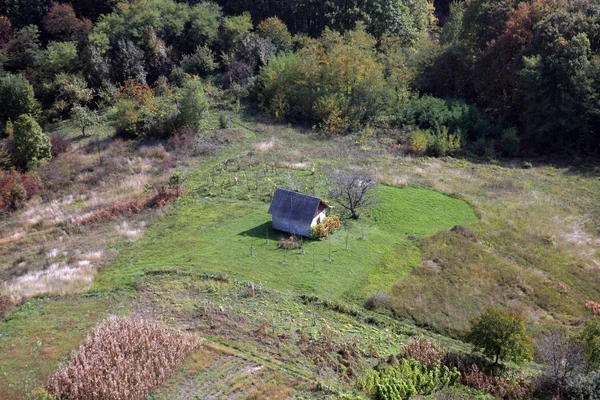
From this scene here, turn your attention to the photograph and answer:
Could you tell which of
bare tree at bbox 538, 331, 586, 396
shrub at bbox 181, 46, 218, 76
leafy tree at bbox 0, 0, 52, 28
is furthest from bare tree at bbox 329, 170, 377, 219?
leafy tree at bbox 0, 0, 52, 28

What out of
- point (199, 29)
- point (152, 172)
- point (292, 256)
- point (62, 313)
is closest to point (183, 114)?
point (152, 172)

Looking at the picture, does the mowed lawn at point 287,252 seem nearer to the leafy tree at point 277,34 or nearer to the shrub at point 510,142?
the shrub at point 510,142

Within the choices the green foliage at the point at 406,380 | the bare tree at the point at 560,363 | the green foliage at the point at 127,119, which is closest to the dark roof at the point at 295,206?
the green foliage at the point at 406,380

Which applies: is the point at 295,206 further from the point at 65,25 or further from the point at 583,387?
the point at 65,25

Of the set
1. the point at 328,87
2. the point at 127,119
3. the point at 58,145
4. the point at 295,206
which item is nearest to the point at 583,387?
the point at 295,206

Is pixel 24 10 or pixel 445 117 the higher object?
pixel 24 10

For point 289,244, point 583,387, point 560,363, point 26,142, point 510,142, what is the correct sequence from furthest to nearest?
1. point 510,142
2. point 26,142
3. point 289,244
4. point 560,363
5. point 583,387
